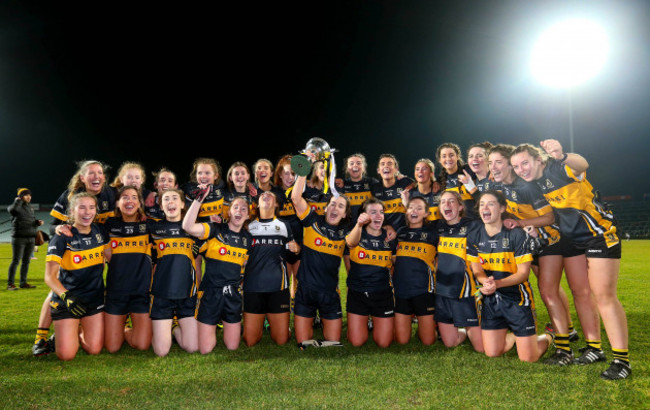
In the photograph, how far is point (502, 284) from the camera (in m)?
3.85

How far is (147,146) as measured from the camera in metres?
32.9

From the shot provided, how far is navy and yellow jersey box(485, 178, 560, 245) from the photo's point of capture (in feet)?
13.3

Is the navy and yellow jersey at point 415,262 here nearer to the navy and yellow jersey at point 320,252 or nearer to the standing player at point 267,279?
the navy and yellow jersey at point 320,252

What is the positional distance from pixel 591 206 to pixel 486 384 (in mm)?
1798

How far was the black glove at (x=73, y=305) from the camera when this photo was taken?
12.9 feet

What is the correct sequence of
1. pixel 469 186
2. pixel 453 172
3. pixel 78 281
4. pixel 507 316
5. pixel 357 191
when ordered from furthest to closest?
1. pixel 357 191
2. pixel 453 172
3. pixel 469 186
4. pixel 78 281
5. pixel 507 316

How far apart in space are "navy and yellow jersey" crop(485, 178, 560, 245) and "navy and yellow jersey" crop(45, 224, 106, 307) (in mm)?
4040

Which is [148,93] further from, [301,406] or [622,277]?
[301,406]

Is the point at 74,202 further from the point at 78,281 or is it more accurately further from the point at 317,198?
the point at 317,198

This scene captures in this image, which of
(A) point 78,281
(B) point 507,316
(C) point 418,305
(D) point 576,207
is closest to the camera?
(D) point 576,207

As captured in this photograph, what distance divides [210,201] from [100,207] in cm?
120

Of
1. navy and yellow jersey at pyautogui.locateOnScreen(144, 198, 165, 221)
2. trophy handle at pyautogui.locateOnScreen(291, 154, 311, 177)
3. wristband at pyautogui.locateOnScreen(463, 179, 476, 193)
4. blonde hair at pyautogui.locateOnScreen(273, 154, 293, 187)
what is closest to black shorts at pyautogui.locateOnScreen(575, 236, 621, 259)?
wristband at pyautogui.locateOnScreen(463, 179, 476, 193)

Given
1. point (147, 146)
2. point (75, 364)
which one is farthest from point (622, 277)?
point (147, 146)

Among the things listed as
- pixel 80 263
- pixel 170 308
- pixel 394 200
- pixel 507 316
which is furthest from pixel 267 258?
pixel 507 316
